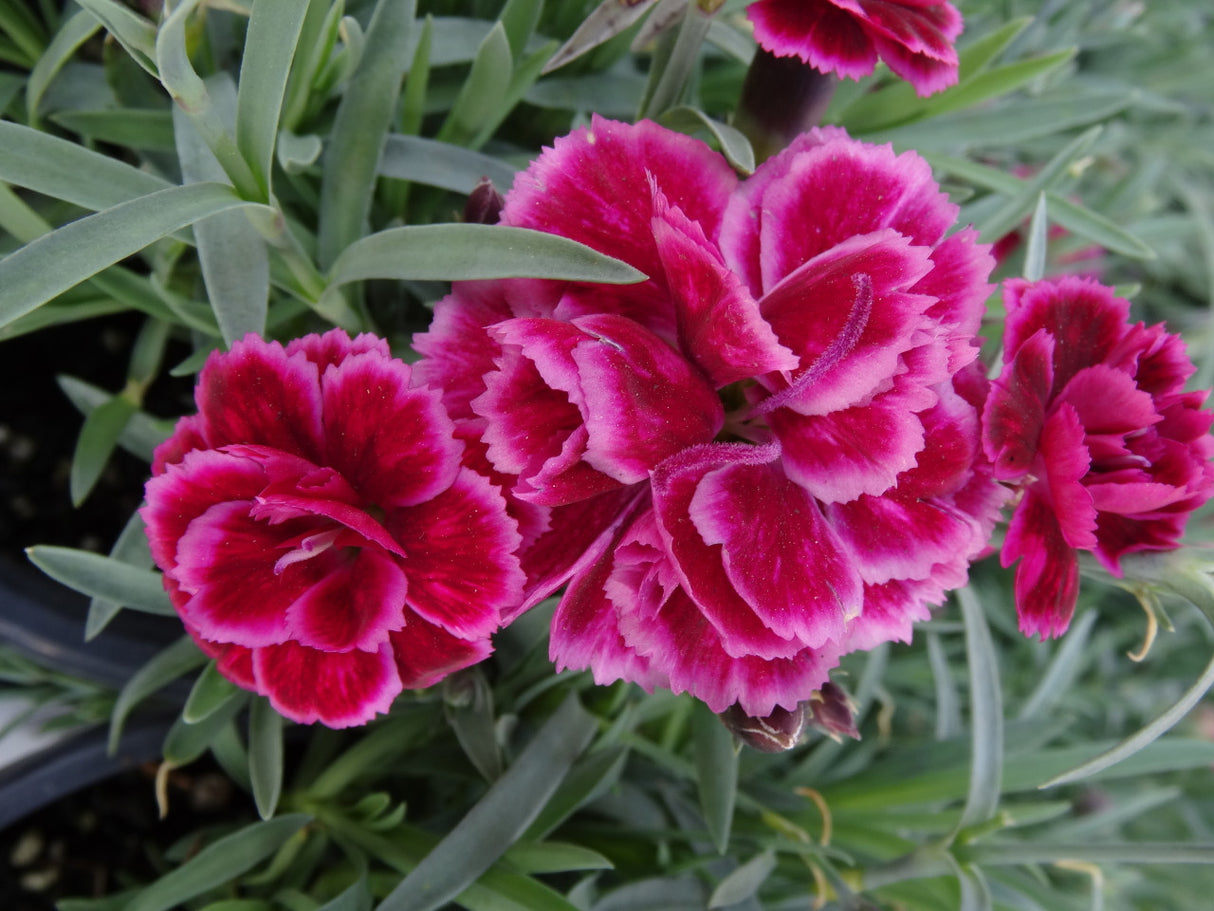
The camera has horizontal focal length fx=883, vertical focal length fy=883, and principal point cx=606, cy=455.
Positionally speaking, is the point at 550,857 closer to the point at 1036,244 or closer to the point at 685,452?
the point at 685,452

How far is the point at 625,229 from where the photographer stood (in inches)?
17.6

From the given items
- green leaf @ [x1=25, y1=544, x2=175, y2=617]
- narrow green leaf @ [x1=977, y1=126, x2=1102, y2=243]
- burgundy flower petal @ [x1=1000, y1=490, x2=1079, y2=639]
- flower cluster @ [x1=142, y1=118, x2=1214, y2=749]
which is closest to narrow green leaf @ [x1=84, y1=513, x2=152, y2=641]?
green leaf @ [x1=25, y1=544, x2=175, y2=617]

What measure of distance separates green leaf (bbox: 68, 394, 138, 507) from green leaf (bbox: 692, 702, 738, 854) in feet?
1.59

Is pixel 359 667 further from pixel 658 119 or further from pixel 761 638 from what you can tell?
pixel 658 119

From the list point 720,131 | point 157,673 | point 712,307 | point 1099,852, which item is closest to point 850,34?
point 720,131

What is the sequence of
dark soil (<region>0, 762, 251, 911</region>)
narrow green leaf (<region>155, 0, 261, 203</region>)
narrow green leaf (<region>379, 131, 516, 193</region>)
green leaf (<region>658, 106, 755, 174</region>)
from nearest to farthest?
1. narrow green leaf (<region>155, 0, 261, 203</region>)
2. green leaf (<region>658, 106, 755, 174</region>)
3. narrow green leaf (<region>379, 131, 516, 193</region>)
4. dark soil (<region>0, 762, 251, 911</region>)

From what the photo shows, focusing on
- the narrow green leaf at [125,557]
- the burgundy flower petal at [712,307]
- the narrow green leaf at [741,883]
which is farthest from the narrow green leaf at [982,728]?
the narrow green leaf at [125,557]

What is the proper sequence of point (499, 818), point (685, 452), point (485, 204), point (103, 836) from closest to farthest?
point (685, 452) < point (485, 204) < point (499, 818) < point (103, 836)

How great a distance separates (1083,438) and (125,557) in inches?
24.3

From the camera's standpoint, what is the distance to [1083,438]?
45cm

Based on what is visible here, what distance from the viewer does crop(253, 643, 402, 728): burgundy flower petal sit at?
0.45 m

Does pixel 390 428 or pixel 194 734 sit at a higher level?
pixel 390 428

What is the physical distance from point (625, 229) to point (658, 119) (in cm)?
15

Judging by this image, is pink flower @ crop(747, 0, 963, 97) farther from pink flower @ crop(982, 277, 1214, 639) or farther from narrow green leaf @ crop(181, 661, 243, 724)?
narrow green leaf @ crop(181, 661, 243, 724)
